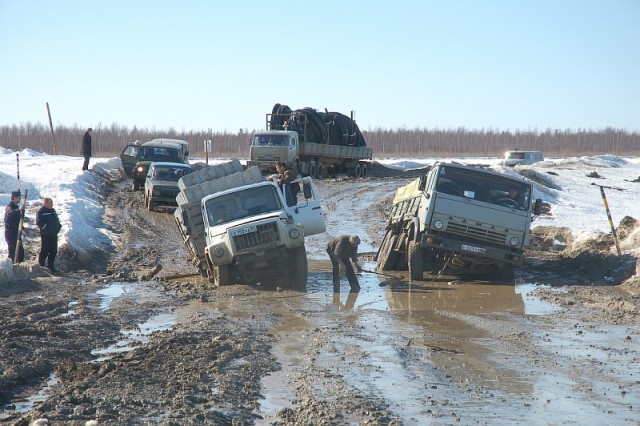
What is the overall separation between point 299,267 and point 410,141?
9178 cm

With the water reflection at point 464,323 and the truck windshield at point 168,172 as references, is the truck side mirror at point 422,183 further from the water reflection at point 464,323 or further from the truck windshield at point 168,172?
the truck windshield at point 168,172

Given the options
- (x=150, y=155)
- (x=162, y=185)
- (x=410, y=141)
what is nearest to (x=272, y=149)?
(x=150, y=155)

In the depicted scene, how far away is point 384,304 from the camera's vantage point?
13523mm

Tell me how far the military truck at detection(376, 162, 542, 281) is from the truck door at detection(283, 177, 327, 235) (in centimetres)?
176

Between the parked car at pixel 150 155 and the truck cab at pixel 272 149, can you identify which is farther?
the truck cab at pixel 272 149

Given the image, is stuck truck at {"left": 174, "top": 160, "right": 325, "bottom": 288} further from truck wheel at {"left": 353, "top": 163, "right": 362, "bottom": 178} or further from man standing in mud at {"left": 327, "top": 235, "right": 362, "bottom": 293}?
truck wheel at {"left": 353, "top": 163, "right": 362, "bottom": 178}

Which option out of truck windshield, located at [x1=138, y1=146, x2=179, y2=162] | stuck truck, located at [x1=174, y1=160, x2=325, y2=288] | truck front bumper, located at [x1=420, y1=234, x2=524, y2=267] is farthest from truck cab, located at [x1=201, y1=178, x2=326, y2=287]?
truck windshield, located at [x1=138, y1=146, x2=179, y2=162]

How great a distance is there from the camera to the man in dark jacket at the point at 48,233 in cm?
1675

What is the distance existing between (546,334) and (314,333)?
9.25 feet

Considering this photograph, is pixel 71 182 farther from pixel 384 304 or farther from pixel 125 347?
pixel 125 347

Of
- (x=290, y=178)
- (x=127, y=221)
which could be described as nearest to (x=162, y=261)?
(x=290, y=178)

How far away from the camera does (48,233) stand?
16703 mm

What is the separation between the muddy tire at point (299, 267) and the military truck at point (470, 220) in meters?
2.02

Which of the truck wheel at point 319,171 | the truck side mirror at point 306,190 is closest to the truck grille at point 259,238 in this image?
the truck side mirror at point 306,190
